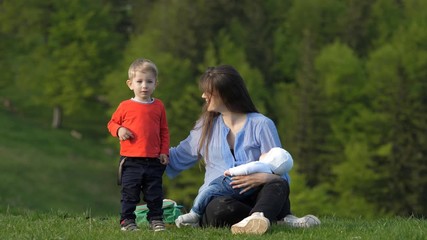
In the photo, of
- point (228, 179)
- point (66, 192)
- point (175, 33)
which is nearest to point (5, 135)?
point (66, 192)

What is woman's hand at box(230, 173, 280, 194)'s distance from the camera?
9930 mm

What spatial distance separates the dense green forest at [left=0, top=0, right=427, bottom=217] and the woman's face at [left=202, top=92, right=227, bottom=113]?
4243cm

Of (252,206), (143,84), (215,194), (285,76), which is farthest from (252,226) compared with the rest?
(285,76)

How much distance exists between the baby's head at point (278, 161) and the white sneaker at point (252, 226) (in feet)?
2.86

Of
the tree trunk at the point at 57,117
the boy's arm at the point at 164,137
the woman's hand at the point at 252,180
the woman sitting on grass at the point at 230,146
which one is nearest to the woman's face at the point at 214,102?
the woman sitting on grass at the point at 230,146

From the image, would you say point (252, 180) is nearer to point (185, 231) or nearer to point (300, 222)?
point (300, 222)

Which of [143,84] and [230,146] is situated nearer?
[143,84]

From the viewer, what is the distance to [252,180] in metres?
9.96

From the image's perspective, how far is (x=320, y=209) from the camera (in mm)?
54719

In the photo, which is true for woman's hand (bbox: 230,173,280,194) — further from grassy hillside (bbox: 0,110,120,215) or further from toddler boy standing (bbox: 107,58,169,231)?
grassy hillside (bbox: 0,110,120,215)

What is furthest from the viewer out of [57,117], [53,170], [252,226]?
[57,117]

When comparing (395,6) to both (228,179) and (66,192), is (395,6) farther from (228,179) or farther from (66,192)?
(228,179)

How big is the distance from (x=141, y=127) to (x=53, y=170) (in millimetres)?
45996

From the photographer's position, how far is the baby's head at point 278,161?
10070mm
